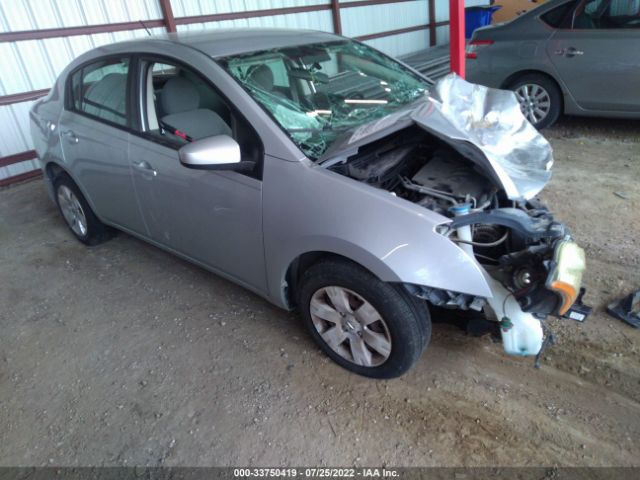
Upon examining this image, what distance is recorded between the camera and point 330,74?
2932mm

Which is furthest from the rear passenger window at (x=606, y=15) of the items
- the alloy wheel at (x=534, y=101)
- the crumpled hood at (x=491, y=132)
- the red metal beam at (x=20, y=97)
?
the red metal beam at (x=20, y=97)

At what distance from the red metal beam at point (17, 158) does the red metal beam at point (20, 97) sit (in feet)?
2.08

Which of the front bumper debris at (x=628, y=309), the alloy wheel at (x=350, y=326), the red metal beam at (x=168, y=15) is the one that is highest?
the red metal beam at (x=168, y=15)

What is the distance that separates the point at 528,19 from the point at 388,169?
433 centimetres

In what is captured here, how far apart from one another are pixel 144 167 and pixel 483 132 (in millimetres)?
1952

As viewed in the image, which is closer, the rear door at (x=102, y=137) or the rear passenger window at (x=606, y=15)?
the rear door at (x=102, y=137)

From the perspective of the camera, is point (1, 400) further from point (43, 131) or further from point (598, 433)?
point (598, 433)

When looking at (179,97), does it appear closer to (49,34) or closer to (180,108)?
(180,108)

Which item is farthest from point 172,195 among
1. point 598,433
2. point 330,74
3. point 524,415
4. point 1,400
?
point 598,433

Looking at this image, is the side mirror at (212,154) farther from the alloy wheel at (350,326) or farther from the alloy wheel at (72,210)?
the alloy wheel at (72,210)

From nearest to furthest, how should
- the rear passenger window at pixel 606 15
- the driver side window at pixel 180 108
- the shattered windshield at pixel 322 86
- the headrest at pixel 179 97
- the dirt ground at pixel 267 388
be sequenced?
1. the dirt ground at pixel 267 388
2. the shattered windshield at pixel 322 86
3. the driver side window at pixel 180 108
4. the headrest at pixel 179 97
5. the rear passenger window at pixel 606 15

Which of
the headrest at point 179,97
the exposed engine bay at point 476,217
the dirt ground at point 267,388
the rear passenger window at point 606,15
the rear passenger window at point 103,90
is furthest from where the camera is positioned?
the rear passenger window at point 606,15

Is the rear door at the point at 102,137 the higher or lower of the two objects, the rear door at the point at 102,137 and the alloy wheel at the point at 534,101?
the higher

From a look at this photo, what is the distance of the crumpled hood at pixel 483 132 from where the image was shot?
2066 mm
